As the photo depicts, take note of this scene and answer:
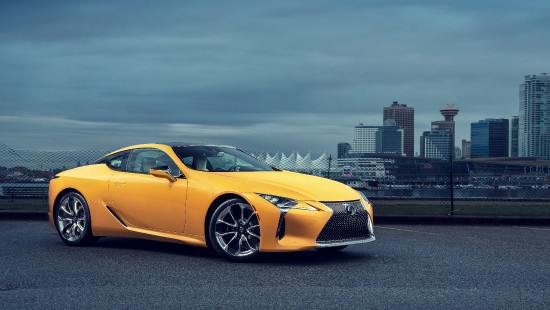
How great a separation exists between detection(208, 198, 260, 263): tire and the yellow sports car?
11 mm

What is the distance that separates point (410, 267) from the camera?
8148 millimetres

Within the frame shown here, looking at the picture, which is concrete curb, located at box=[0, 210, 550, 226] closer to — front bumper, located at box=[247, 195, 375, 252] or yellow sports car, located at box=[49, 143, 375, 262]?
yellow sports car, located at box=[49, 143, 375, 262]

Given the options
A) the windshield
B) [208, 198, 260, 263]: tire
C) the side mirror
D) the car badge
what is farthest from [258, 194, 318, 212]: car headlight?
the side mirror

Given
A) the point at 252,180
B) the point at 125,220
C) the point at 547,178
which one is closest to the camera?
the point at 252,180

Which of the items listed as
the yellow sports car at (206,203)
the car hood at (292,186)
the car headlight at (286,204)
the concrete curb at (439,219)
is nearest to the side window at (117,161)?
the yellow sports car at (206,203)

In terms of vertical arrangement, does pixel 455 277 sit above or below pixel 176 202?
below

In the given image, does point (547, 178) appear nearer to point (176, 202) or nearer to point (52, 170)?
point (52, 170)

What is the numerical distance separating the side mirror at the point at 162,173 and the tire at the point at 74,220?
4.42 feet

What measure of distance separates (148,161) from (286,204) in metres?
2.30

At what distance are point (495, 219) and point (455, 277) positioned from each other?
7.98 m

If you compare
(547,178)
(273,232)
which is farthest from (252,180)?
(547,178)

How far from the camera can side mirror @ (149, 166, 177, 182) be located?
909 centimetres

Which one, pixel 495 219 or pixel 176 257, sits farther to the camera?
pixel 495 219

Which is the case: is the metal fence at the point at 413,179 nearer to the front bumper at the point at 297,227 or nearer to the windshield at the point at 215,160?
the windshield at the point at 215,160
